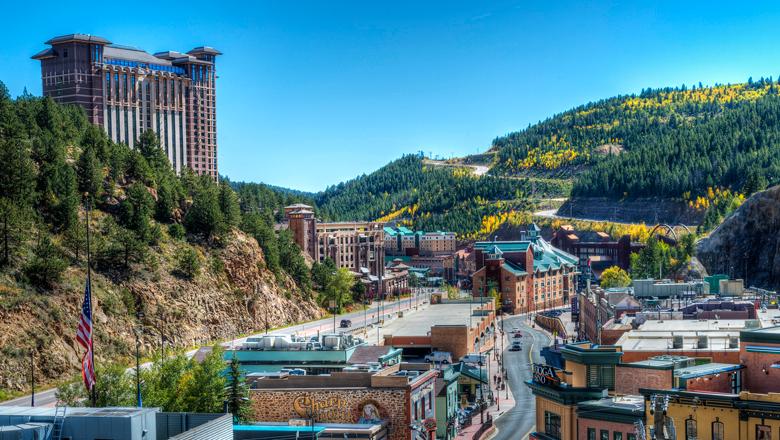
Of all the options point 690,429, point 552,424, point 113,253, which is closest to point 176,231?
point 113,253

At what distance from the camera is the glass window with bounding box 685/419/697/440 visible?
44.3m

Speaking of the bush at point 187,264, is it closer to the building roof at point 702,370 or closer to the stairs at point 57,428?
the building roof at point 702,370

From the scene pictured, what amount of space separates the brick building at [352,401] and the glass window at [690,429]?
67.9 feet

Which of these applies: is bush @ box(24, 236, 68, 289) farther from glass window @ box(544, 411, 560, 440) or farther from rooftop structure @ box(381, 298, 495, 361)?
glass window @ box(544, 411, 560, 440)

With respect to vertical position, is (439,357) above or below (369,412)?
below

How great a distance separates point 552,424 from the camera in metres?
52.8

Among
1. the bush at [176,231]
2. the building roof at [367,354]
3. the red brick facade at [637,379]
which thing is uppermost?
Answer: the bush at [176,231]

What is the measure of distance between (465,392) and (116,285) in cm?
3952

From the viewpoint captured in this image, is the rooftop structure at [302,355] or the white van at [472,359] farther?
the white van at [472,359]

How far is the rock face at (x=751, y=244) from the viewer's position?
164875 millimetres

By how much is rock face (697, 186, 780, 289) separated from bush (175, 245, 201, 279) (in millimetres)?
82180

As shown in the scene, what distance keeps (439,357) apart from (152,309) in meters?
31.6

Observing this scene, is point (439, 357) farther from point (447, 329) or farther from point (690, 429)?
point (690, 429)

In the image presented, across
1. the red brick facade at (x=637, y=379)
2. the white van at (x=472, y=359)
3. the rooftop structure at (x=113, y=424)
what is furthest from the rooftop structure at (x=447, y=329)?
the rooftop structure at (x=113, y=424)
